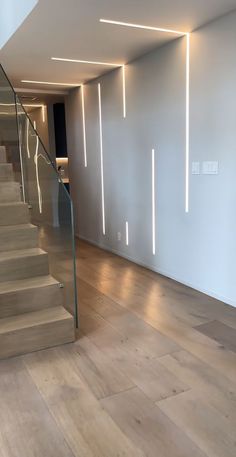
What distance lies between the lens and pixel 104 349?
2914 mm

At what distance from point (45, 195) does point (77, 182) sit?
3221 millimetres

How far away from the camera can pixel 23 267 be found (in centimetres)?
336

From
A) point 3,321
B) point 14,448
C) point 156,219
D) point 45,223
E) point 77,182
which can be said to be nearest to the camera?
point 14,448

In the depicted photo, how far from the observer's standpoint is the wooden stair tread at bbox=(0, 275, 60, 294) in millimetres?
3123

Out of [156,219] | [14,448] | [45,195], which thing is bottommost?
[14,448]

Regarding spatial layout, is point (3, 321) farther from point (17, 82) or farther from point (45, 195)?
point (17, 82)

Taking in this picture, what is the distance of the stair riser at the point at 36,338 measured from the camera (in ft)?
9.25

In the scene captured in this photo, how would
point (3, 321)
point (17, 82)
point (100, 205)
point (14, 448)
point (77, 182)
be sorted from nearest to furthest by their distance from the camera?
point (14, 448)
point (3, 321)
point (17, 82)
point (100, 205)
point (77, 182)

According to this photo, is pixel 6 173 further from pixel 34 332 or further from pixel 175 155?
pixel 34 332

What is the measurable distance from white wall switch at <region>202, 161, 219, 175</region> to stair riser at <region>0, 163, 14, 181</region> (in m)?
2.32

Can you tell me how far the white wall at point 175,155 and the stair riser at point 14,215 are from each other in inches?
63.9

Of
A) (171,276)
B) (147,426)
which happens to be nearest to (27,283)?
(147,426)

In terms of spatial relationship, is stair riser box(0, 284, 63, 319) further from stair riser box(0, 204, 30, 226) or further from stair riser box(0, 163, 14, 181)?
stair riser box(0, 163, 14, 181)

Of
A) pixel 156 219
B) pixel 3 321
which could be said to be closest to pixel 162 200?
pixel 156 219
